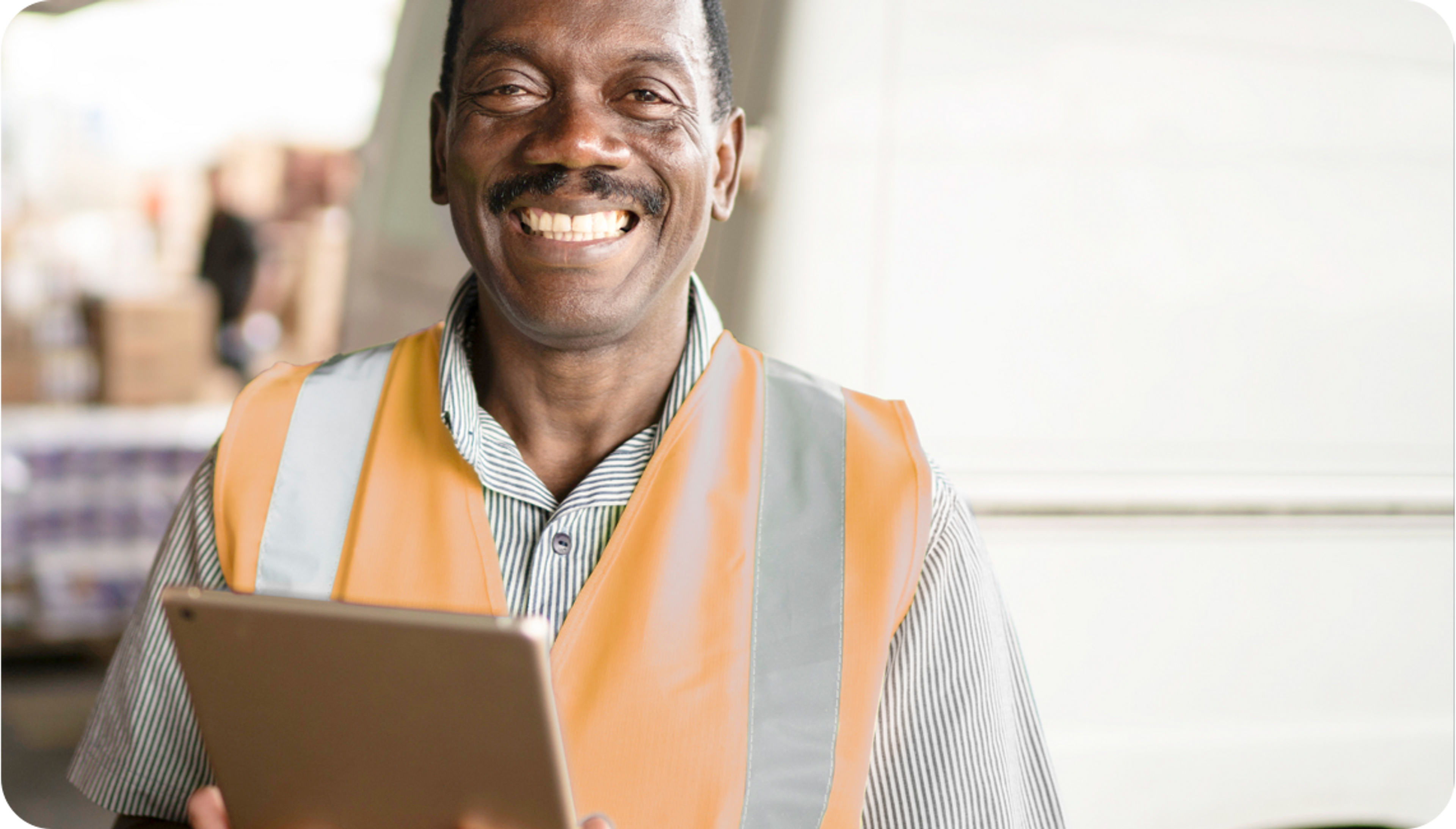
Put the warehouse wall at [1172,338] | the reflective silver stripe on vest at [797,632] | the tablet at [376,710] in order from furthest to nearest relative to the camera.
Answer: the warehouse wall at [1172,338] → the reflective silver stripe on vest at [797,632] → the tablet at [376,710]

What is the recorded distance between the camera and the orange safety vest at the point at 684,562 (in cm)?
112

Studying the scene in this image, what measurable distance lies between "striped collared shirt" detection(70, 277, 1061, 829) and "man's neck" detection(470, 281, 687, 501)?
0.09 feet

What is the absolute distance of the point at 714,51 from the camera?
50.6 inches

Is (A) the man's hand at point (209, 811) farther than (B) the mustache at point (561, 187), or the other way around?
(B) the mustache at point (561, 187)

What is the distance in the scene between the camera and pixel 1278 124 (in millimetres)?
1724

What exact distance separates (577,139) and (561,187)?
0.06 m

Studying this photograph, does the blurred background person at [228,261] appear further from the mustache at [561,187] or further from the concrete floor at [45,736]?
the mustache at [561,187]

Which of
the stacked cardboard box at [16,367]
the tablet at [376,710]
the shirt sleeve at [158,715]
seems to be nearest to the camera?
the tablet at [376,710]

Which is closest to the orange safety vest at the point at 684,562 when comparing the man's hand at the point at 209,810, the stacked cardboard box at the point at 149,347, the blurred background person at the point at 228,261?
the man's hand at the point at 209,810

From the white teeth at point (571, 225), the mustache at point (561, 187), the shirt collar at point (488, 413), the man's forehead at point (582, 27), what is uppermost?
the man's forehead at point (582, 27)

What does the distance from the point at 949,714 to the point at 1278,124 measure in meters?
1.14

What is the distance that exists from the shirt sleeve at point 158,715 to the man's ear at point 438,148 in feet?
1.31

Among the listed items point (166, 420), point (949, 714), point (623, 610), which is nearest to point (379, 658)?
point (623, 610)

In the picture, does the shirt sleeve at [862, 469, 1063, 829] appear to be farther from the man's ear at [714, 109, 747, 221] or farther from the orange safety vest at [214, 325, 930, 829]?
the man's ear at [714, 109, 747, 221]
